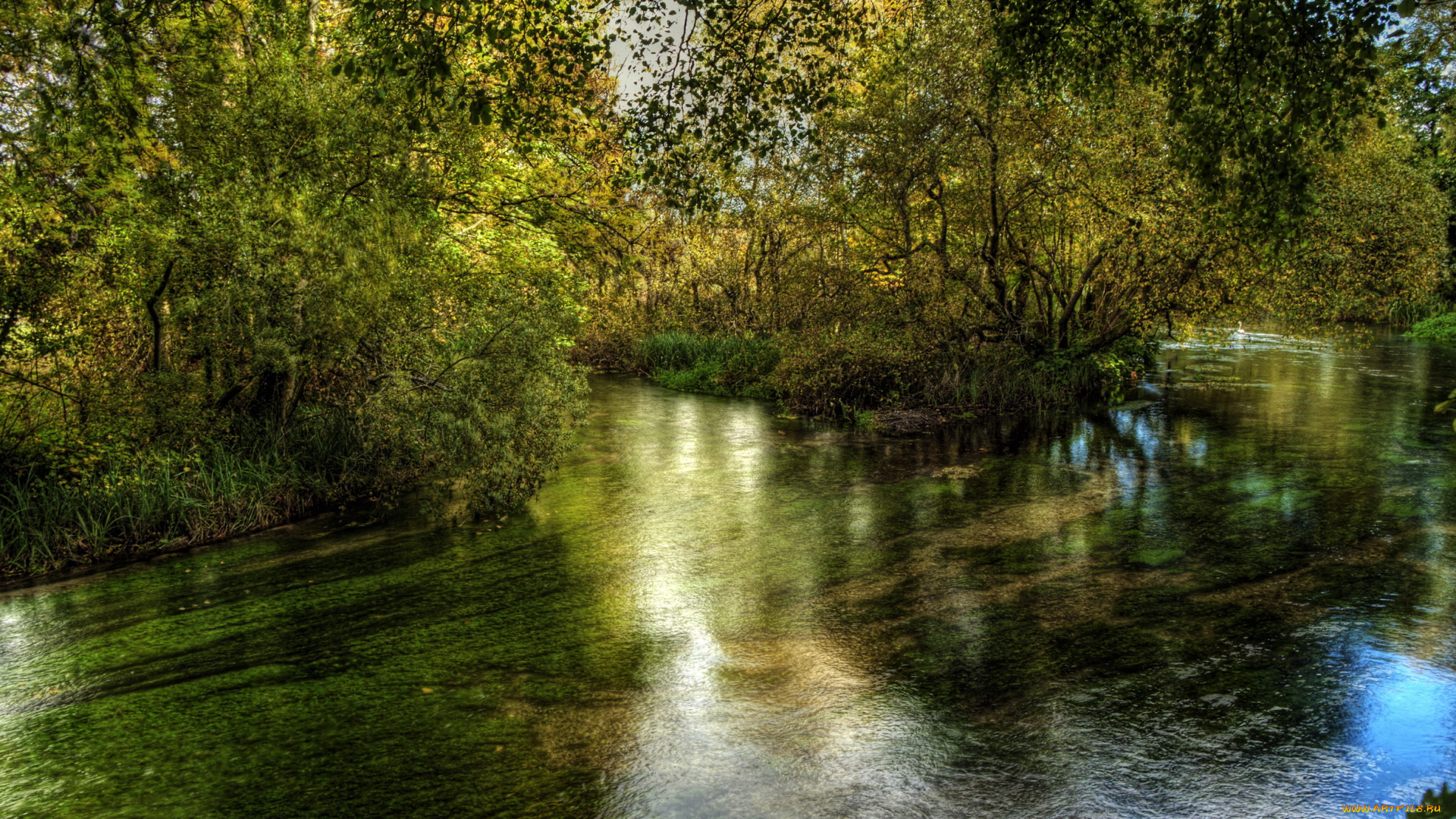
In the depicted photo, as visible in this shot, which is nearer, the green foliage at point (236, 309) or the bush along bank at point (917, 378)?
the green foliage at point (236, 309)

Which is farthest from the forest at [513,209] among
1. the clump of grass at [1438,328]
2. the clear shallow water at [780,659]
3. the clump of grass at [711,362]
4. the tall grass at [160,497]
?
the clump of grass at [1438,328]

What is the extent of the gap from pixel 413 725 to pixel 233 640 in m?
2.34

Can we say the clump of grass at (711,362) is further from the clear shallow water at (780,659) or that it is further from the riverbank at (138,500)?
the riverbank at (138,500)

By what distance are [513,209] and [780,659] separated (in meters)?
10.3

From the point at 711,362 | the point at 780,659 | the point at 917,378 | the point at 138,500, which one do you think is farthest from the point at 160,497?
the point at 711,362

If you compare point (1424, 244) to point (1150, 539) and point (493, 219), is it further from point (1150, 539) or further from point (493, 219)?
point (493, 219)

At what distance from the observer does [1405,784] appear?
437 centimetres

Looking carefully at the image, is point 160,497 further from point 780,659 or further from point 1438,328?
point 1438,328

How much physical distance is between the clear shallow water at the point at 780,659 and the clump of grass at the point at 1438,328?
24403 mm

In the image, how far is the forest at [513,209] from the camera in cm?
668

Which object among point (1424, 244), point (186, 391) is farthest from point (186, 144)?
point (1424, 244)

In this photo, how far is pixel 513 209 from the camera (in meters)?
14.3

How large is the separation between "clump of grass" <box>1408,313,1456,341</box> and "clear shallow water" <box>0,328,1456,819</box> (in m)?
24.4

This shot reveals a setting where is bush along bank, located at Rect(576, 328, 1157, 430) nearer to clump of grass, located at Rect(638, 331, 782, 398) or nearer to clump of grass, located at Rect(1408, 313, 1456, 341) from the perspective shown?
clump of grass, located at Rect(638, 331, 782, 398)
